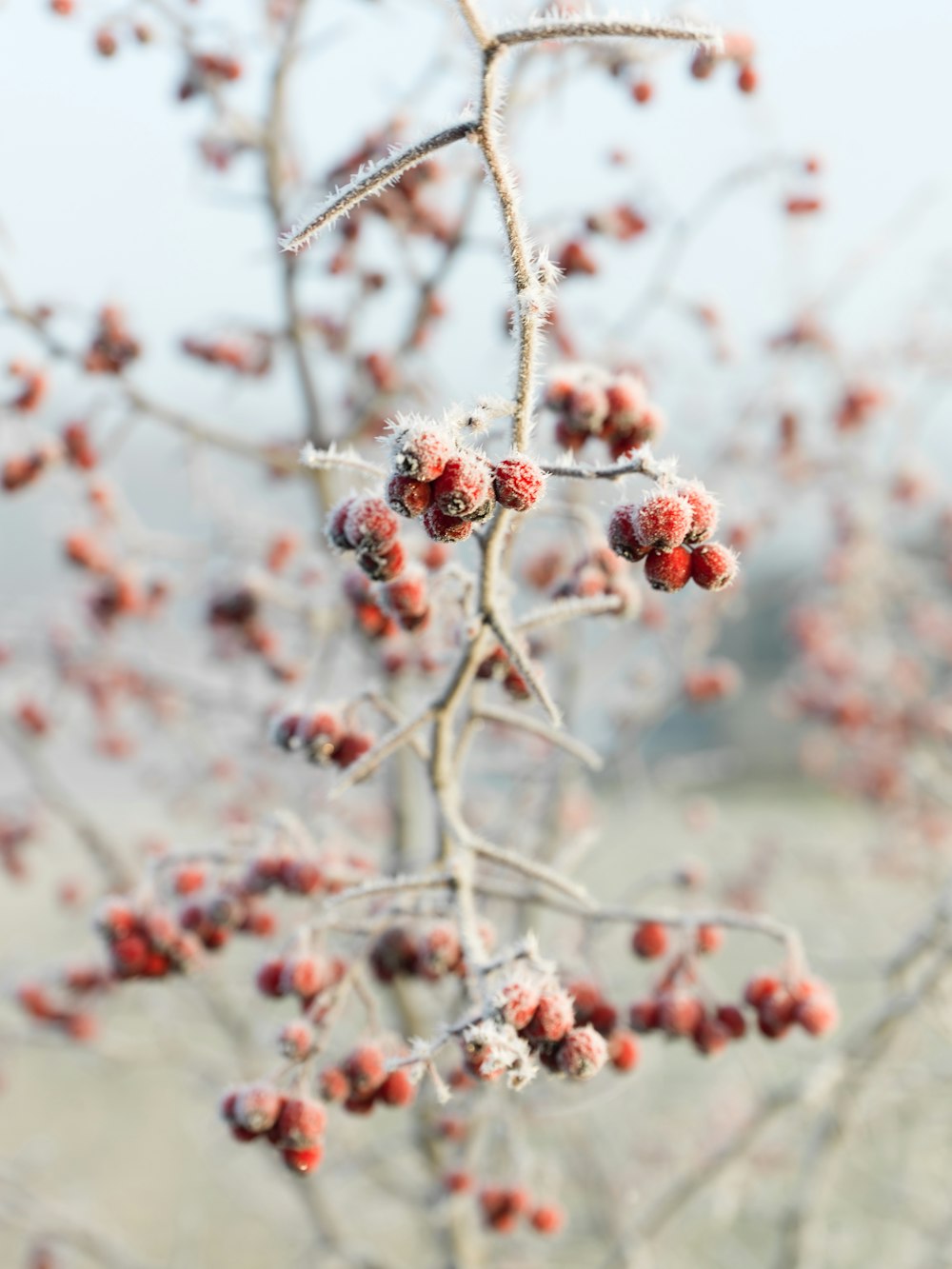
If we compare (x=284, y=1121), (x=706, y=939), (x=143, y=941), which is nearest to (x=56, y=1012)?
(x=143, y=941)

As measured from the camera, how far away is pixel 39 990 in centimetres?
262

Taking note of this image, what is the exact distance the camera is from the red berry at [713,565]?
89 cm

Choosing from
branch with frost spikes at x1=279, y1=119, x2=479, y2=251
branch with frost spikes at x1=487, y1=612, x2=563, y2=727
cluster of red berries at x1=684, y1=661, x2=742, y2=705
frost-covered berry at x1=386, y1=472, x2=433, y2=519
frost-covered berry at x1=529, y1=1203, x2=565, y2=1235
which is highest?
branch with frost spikes at x1=279, y1=119, x2=479, y2=251

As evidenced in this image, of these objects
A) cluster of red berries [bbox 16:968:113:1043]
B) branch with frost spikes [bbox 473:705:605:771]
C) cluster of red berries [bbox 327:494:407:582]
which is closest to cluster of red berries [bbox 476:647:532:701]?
branch with frost spikes [bbox 473:705:605:771]

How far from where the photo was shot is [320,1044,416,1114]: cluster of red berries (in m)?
1.21

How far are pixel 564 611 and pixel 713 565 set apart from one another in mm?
243

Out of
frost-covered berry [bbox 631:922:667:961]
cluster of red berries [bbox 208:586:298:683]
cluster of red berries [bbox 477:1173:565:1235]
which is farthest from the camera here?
cluster of red berries [bbox 208:586:298:683]

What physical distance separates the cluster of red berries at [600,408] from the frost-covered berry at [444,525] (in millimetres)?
421

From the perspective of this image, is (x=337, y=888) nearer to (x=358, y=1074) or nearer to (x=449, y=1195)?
(x=358, y=1074)

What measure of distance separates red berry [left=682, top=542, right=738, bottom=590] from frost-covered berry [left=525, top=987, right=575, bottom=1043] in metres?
0.40

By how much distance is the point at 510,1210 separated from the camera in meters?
1.76

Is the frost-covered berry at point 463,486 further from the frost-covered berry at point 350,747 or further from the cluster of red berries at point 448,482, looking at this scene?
the frost-covered berry at point 350,747

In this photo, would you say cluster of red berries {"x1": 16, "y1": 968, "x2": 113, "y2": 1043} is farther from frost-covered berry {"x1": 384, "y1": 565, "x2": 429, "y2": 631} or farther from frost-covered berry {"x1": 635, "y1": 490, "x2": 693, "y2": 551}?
frost-covered berry {"x1": 635, "y1": 490, "x2": 693, "y2": 551}

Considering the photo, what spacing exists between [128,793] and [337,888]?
7.70 meters
